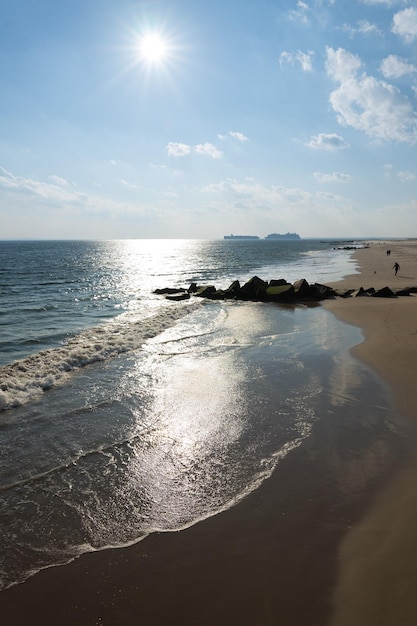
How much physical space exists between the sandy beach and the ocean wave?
642 centimetres

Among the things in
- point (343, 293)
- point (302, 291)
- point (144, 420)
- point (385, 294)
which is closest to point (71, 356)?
point (144, 420)

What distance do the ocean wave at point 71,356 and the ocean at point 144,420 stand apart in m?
0.07

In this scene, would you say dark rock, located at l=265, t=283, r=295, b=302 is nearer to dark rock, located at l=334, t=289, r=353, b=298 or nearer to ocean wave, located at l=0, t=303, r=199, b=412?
dark rock, located at l=334, t=289, r=353, b=298

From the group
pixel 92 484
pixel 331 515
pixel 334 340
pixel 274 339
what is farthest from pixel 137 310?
pixel 331 515

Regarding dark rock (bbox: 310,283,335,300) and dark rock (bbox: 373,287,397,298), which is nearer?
dark rock (bbox: 373,287,397,298)

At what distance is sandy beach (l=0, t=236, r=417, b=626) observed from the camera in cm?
383

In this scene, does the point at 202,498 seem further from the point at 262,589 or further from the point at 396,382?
the point at 396,382

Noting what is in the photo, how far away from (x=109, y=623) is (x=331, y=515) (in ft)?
10.6

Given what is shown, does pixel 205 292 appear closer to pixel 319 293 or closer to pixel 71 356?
pixel 319 293

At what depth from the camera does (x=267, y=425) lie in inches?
317

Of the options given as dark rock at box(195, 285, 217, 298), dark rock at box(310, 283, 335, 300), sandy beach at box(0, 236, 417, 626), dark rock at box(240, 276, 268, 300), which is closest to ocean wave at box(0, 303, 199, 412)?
sandy beach at box(0, 236, 417, 626)

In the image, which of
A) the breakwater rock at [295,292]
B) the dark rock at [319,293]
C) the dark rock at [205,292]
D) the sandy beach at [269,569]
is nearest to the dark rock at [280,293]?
the breakwater rock at [295,292]

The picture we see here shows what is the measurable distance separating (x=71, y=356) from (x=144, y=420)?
6271mm

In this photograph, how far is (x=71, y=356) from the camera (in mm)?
13484
